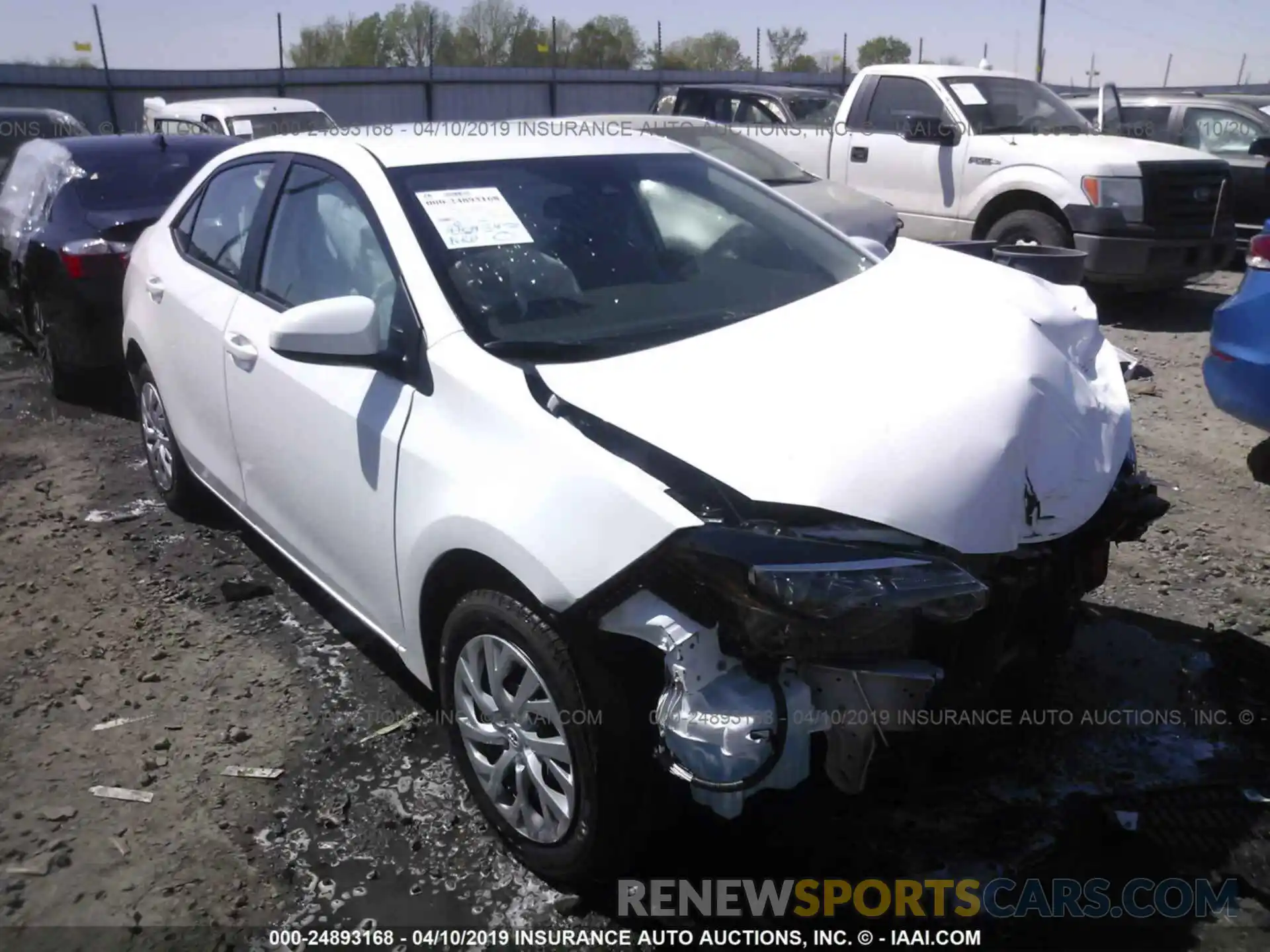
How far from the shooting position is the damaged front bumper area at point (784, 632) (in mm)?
2154

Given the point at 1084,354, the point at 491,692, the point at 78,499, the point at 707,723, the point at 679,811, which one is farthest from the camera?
the point at 78,499

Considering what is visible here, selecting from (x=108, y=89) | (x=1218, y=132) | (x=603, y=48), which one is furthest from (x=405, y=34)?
(x=1218, y=132)

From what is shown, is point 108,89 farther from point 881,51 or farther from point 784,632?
point 881,51

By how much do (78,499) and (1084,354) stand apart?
472cm

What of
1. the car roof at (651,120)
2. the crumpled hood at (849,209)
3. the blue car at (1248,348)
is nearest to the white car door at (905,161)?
the crumpled hood at (849,209)

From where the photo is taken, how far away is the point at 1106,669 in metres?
3.60

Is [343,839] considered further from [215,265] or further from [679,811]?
[215,265]

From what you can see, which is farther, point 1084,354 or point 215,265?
point 215,265

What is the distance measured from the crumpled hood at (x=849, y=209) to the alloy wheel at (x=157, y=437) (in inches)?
174

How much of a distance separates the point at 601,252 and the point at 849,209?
4875 mm

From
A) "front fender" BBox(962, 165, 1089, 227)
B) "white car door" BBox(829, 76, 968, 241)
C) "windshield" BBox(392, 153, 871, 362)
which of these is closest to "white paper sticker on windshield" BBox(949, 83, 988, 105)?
"white car door" BBox(829, 76, 968, 241)

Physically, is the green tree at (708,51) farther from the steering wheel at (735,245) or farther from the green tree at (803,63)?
the steering wheel at (735,245)

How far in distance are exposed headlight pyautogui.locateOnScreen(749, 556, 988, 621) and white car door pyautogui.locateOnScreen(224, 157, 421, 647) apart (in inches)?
46.7

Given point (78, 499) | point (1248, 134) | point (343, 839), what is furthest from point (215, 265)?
point (1248, 134)
